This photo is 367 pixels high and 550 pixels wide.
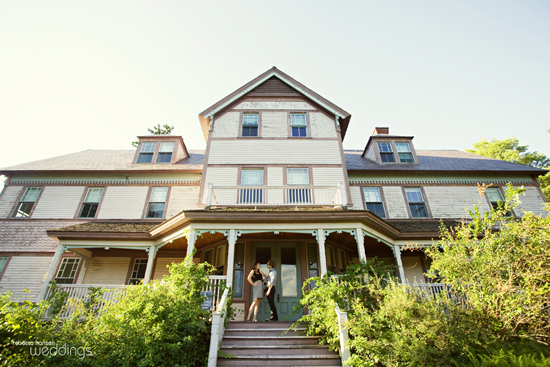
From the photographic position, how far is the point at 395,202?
14062 millimetres

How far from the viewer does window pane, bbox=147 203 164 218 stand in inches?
530

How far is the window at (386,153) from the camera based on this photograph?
1574 centimetres

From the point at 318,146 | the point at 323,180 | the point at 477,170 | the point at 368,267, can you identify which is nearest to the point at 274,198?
the point at 323,180

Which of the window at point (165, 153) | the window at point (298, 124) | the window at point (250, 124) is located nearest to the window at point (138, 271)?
the window at point (165, 153)

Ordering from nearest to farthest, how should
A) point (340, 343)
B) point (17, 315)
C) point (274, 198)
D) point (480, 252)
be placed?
point (17, 315)
point (340, 343)
point (480, 252)
point (274, 198)

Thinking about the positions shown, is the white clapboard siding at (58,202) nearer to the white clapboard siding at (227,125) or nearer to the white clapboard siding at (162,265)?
the white clapboard siding at (162,265)

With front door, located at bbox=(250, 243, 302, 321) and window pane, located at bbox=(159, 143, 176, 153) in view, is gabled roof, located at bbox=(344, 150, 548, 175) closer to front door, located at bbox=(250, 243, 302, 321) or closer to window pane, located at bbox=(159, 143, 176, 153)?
front door, located at bbox=(250, 243, 302, 321)

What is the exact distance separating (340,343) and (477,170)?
1241 cm

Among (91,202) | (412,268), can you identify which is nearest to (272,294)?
(412,268)

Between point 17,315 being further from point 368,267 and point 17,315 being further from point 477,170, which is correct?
point 477,170

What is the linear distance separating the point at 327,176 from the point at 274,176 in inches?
92.2

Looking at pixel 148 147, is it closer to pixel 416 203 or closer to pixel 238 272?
pixel 238 272

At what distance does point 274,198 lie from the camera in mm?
12297

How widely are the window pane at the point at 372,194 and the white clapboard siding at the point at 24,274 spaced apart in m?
14.0
